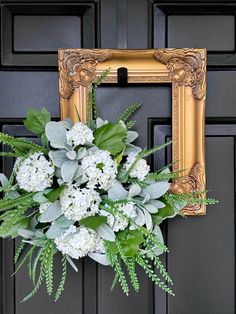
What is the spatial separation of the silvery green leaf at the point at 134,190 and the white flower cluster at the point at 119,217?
0.09 feet

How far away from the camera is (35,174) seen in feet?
2.87

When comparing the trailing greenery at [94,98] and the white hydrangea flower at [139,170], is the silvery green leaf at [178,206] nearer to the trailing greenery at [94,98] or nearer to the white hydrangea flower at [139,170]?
the white hydrangea flower at [139,170]

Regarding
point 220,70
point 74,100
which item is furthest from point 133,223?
point 220,70

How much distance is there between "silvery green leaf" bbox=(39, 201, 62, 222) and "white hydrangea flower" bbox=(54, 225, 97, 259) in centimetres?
4

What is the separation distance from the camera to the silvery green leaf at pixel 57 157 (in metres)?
0.89

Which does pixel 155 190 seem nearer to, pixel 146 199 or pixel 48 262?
pixel 146 199

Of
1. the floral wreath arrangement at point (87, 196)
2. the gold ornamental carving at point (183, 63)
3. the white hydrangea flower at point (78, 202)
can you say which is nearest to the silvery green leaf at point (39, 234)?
the floral wreath arrangement at point (87, 196)

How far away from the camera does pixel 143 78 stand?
1.05 metres

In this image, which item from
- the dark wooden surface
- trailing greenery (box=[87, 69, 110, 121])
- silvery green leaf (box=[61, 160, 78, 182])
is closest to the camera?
silvery green leaf (box=[61, 160, 78, 182])

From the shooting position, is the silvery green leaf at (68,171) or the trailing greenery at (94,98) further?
the trailing greenery at (94,98)

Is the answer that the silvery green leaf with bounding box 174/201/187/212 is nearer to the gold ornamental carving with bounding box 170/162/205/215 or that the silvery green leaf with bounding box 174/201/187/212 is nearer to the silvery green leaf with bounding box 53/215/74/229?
the gold ornamental carving with bounding box 170/162/205/215

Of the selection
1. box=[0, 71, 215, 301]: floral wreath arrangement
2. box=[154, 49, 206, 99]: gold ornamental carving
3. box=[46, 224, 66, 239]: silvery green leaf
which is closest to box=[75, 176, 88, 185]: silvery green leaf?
box=[0, 71, 215, 301]: floral wreath arrangement

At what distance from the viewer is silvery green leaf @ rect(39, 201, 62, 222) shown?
90 centimetres

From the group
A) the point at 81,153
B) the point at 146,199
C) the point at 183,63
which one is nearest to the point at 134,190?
the point at 146,199
